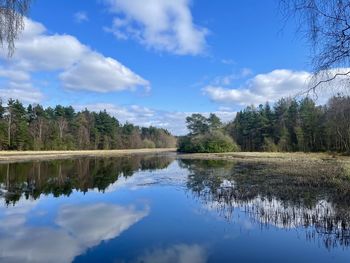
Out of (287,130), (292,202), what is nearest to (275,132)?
(287,130)

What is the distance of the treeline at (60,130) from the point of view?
67000mm

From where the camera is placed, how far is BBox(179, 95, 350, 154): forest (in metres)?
59.9

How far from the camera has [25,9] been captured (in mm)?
4832

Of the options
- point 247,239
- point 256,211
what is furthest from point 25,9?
point 256,211

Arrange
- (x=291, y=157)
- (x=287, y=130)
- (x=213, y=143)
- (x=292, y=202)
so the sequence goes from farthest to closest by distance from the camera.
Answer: (x=213, y=143) → (x=287, y=130) → (x=291, y=157) → (x=292, y=202)

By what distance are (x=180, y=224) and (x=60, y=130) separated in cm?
7294

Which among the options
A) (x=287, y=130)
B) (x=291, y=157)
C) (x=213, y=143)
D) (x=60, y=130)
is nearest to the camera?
(x=291, y=157)

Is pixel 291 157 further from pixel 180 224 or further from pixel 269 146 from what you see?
pixel 180 224

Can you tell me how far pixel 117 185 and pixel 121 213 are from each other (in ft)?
30.3

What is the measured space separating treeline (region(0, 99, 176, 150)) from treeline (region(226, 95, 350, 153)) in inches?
1423

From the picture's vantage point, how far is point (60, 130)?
261 feet

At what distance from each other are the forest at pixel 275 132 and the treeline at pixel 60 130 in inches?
975

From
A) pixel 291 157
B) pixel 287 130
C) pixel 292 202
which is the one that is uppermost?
pixel 287 130

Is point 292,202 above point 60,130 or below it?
below
